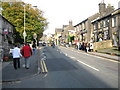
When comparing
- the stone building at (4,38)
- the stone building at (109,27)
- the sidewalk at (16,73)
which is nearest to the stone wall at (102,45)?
the stone building at (109,27)

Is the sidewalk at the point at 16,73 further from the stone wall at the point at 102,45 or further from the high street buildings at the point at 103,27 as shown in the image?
the stone wall at the point at 102,45

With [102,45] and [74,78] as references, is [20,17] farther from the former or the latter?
[74,78]

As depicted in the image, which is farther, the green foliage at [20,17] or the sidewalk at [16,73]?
the green foliage at [20,17]

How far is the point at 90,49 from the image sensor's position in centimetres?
3003

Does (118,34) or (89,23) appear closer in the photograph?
(118,34)

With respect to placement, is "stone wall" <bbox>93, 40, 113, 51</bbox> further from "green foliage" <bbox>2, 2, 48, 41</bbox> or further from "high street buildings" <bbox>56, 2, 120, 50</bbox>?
"green foliage" <bbox>2, 2, 48, 41</bbox>

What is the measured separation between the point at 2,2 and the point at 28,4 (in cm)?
683

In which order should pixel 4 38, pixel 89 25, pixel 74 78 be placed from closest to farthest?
pixel 74 78 → pixel 4 38 → pixel 89 25

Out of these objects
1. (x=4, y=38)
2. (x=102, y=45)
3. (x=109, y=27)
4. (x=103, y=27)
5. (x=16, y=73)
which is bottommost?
(x=16, y=73)

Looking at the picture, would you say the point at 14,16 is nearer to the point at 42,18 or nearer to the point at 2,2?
the point at 2,2

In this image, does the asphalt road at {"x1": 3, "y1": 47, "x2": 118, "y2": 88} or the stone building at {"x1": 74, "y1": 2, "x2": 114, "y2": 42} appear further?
the stone building at {"x1": 74, "y1": 2, "x2": 114, "y2": 42}

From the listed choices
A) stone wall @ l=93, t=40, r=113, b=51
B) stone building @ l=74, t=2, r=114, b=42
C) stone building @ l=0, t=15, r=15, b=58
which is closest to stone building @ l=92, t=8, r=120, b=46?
stone wall @ l=93, t=40, r=113, b=51

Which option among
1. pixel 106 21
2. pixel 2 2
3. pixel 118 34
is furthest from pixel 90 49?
pixel 2 2

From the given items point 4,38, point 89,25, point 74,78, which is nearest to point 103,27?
point 89,25
